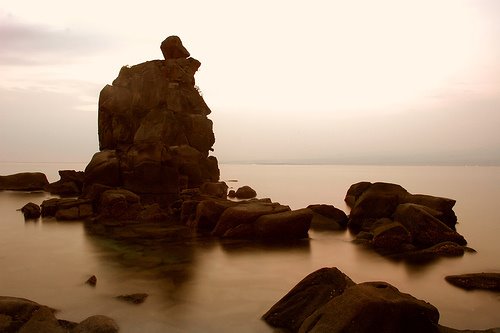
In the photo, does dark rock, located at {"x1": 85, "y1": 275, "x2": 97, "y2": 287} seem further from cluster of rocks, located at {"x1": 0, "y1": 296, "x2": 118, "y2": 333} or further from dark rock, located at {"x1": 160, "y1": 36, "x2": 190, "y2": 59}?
dark rock, located at {"x1": 160, "y1": 36, "x2": 190, "y2": 59}

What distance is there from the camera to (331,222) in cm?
2817

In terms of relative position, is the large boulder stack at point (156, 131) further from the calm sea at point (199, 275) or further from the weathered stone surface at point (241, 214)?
the weathered stone surface at point (241, 214)

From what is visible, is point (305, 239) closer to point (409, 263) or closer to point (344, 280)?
point (409, 263)

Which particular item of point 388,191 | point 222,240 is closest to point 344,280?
point 222,240

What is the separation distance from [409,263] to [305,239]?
22.3ft

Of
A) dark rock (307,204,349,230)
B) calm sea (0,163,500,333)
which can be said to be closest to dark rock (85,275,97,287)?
calm sea (0,163,500,333)

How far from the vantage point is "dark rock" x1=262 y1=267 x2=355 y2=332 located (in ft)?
33.0

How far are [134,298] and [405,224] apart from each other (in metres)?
15.4

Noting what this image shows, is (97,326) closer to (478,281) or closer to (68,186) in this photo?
(478,281)

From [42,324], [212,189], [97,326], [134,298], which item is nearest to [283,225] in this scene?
[134,298]

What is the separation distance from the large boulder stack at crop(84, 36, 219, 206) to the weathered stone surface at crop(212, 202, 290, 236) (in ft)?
43.1

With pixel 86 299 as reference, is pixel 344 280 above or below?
above

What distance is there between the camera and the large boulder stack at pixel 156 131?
37406 mm

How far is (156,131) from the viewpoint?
149 feet
